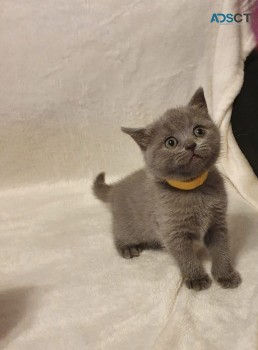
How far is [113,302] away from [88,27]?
113cm

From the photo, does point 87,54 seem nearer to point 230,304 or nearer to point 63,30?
point 63,30

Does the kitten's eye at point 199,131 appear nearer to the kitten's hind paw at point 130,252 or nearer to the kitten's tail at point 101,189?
the kitten's hind paw at point 130,252

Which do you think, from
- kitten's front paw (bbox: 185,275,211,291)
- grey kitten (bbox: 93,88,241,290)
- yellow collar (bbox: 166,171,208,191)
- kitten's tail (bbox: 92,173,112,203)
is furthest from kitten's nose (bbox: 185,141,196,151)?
kitten's tail (bbox: 92,173,112,203)

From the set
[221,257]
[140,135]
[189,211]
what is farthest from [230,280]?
[140,135]

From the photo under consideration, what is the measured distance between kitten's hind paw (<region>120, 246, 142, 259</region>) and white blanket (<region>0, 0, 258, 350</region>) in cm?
3

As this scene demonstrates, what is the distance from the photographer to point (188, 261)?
1.21m

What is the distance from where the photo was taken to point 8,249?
150 centimetres

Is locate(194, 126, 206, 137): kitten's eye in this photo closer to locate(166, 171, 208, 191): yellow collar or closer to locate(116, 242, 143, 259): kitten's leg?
locate(166, 171, 208, 191): yellow collar

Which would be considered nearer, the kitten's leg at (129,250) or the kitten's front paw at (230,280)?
the kitten's front paw at (230,280)

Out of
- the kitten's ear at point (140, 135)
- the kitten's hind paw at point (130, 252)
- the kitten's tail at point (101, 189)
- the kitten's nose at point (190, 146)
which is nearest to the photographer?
the kitten's nose at point (190, 146)

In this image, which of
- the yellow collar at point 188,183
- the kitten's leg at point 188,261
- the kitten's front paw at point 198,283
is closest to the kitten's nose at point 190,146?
the yellow collar at point 188,183

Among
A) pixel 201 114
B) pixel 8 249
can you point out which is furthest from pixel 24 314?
pixel 201 114

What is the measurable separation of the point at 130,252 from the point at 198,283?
29 centimetres

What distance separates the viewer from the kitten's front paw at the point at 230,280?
46.4 inches
